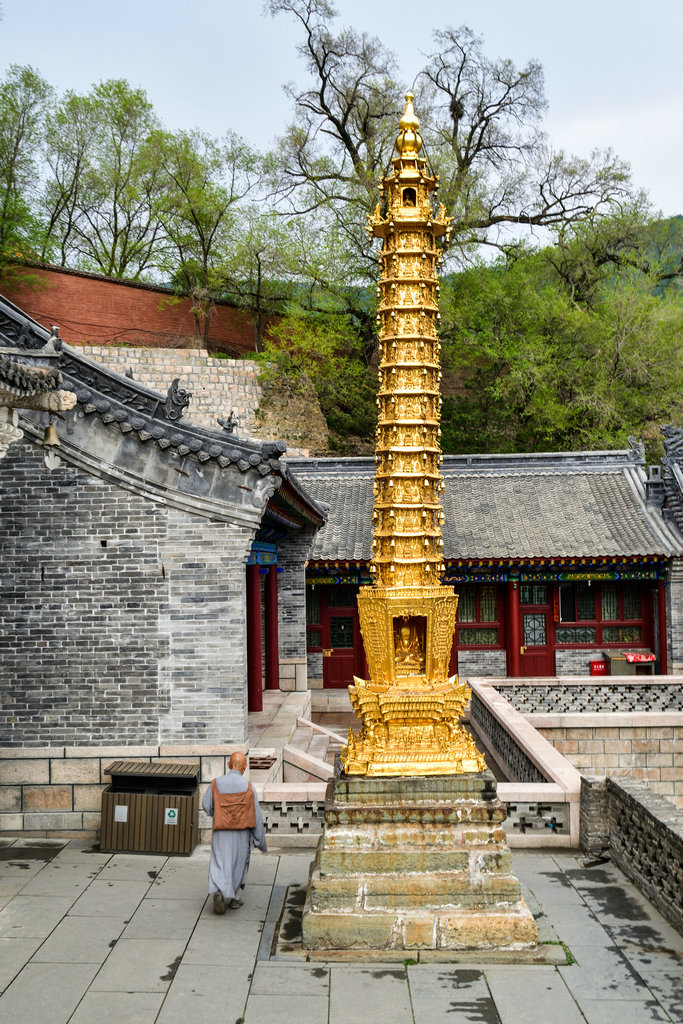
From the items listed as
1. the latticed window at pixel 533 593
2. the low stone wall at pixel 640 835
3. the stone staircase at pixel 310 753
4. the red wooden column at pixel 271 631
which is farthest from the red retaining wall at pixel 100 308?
the low stone wall at pixel 640 835

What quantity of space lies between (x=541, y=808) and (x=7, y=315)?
8.36 meters

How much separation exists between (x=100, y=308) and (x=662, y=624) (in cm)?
2214

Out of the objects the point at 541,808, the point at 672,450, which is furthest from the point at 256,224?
the point at 541,808

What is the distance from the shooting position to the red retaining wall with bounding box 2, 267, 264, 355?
97.9ft

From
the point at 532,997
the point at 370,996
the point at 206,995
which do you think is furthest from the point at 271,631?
the point at 532,997

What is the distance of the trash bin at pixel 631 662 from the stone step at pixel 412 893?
13.4 metres

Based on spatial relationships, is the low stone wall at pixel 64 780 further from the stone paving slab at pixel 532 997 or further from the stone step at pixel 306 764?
the stone paving slab at pixel 532 997

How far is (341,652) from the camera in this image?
20.0 metres

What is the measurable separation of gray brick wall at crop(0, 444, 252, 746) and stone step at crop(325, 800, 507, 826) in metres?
2.99

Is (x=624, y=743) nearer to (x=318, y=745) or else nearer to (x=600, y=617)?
(x=318, y=745)

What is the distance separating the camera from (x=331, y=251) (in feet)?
108

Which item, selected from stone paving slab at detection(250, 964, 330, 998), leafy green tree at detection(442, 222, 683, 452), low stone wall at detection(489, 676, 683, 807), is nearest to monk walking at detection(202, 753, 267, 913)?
stone paving slab at detection(250, 964, 330, 998)

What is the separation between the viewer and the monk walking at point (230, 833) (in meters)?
7.38

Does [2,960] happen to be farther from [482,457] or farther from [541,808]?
[482,457]
